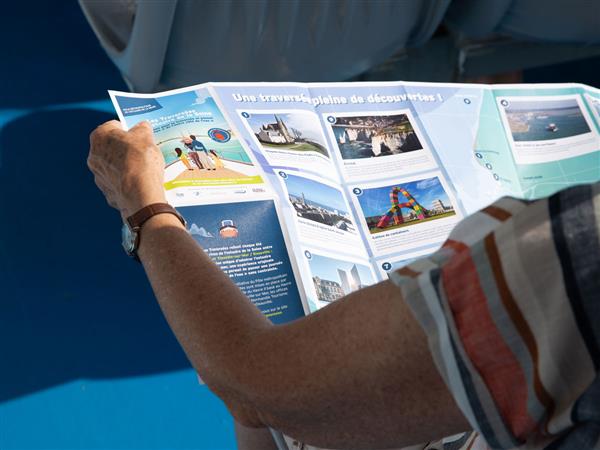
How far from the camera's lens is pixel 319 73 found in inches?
60.6

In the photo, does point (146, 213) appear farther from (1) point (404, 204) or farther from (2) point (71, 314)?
(2) point (71, 314)

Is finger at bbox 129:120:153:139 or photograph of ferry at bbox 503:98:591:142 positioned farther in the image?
photograph of ferry at bbox 503:98:591:142

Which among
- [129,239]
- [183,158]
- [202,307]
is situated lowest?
[202,307]

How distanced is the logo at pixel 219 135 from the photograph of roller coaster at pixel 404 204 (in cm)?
19

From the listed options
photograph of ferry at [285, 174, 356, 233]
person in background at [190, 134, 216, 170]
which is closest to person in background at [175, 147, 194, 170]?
person in background at [190, 134, 216, 170]

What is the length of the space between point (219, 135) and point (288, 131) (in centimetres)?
9

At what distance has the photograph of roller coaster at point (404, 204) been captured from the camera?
981mm

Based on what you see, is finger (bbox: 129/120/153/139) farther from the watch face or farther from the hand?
the watch face

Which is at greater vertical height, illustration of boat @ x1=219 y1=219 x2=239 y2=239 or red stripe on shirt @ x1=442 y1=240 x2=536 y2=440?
illustration of boat @ x1=219 y1=219 x2=239 y2=239

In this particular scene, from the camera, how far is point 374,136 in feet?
3.42

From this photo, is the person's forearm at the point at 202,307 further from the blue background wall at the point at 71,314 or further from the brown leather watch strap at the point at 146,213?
the blue background wall at the point at 71,314

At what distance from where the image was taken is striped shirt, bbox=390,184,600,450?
0.46 metres

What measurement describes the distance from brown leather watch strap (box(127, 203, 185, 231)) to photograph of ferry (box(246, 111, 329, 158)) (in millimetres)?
270

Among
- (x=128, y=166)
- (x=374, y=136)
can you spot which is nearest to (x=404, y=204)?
(x=374, y=136)
